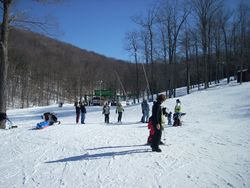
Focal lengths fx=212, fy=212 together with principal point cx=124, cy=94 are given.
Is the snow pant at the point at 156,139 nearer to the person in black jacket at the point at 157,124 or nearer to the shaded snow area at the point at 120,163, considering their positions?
the person in black jacket at the point at 157,124

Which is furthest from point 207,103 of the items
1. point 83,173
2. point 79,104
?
point 83,173

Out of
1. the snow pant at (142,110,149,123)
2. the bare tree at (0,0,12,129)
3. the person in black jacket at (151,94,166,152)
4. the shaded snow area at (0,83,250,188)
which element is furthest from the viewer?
the snow pant at (142,110,149,123)

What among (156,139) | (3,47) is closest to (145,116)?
(156,139)

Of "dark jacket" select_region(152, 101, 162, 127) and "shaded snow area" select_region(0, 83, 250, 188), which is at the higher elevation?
"dark jacket" select_region(152, 101, 162, 127)

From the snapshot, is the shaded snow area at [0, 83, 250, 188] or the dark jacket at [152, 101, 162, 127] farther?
the dark jacket at [152, 101, 162, 127]

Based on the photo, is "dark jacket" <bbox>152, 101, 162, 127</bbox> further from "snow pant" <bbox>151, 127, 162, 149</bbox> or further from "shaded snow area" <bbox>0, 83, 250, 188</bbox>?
"shaded snow area" <bbox>0, 83, 250, 188</bbox>

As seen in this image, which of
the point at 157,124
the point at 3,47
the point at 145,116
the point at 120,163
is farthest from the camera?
the point at 145,116

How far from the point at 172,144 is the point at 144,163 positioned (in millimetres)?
2559

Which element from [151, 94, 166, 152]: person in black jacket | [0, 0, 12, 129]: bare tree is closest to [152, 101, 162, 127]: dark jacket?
[151, 94, 166, 152]: person in black jacket

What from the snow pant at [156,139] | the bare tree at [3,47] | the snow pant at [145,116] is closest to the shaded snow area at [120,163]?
the snow pant at [156,139]

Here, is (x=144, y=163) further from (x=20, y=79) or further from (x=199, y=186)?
(x=20, y=79)

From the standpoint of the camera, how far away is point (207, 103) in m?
24.2

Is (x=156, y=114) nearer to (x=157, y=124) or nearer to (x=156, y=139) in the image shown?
(x=157, y=124)

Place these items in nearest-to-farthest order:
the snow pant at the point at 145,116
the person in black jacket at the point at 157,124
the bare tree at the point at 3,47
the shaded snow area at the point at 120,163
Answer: the shaded snow area at the point at 120,163
the person in black jacket at the point at 157,124
the bare tree at the point at 3,47
the snow pant at the point at 145,116
